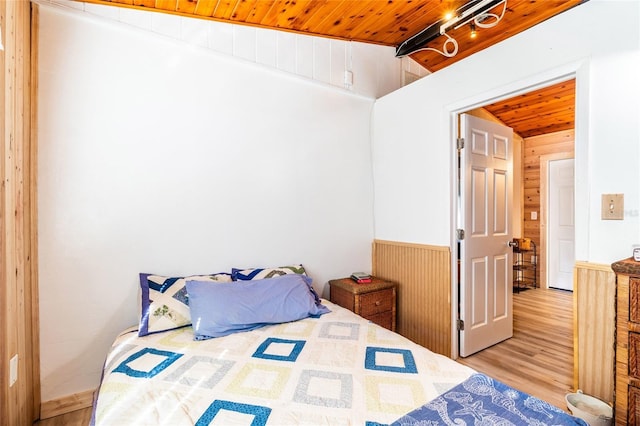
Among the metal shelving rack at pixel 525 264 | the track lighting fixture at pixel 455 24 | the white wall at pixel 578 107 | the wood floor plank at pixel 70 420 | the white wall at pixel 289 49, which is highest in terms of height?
the track lighting fixture at pixel 455 24

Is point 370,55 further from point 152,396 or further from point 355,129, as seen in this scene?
point 152,396

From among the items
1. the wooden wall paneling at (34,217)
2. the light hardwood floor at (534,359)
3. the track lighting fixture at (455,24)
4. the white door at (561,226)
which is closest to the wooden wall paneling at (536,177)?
the white door at (561,226)

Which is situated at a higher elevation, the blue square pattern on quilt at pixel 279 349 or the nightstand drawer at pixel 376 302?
the blue square pattern on quilt at pixel 279 349

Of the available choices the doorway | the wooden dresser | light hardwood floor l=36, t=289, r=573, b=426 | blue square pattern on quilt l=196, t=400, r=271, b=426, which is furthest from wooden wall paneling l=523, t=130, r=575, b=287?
blue square pattern on quilt l=196, t=400, r=271, b=426

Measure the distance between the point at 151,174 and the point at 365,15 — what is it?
2073mm

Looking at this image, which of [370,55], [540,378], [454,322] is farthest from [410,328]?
[370,55]

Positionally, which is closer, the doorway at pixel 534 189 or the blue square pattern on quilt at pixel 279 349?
the blue square pattern on quilt at pixel 279 349

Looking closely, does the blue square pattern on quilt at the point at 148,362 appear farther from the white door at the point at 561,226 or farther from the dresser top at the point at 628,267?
the white door at the point at 561,226

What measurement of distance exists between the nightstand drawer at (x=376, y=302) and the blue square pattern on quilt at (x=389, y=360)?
99 centimetres

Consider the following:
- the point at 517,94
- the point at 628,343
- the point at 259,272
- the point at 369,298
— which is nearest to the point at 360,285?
the point at 369,298

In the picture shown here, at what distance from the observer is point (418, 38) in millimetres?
2914

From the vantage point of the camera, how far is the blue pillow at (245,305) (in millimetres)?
1777

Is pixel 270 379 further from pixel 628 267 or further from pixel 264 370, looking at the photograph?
pixel 628 267

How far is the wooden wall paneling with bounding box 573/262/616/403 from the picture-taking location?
1624mm
